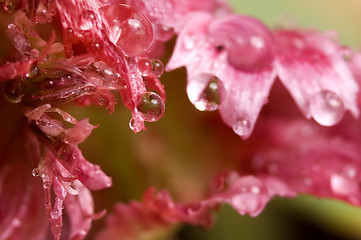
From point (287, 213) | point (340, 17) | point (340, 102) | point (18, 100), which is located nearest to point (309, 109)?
point (340, 102)

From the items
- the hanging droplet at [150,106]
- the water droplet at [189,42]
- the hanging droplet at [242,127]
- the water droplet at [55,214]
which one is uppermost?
the hanging droplet at [150,106]

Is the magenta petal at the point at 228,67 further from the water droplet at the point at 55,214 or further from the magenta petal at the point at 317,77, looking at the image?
the water droplet at the point at 55,214

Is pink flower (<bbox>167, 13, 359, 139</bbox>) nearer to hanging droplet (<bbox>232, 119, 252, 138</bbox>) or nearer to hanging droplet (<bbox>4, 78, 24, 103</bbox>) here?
hanging droplet (<bbox>232, 119, 252, 138</bbox>)

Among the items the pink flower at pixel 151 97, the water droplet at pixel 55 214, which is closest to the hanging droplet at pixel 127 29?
the pink flower at pixel 151 97

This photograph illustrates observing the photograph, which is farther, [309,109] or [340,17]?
[340,17]

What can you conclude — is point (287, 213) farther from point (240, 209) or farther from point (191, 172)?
point (240, 209)

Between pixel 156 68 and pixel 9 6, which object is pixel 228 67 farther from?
pixel 9 6

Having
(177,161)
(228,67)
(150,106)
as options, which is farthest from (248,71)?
(177,161)
